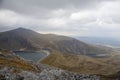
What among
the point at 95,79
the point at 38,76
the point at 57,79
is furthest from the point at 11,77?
the point at 95,79

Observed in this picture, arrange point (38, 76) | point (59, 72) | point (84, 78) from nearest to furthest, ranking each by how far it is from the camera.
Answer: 1. point (38, 76)
2. point (59, 72)
3. point (84, 78)

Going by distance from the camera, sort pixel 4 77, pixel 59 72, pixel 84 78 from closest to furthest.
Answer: pixel 4 77 < pixel 59 72 < pixel 84 78

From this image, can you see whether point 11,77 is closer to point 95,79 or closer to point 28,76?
point 28,76

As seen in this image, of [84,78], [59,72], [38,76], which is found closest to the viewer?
[38,76]

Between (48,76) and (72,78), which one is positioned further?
(72,78)

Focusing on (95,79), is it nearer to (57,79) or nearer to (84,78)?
(84,78)

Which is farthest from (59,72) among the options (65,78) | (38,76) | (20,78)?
(20,78)

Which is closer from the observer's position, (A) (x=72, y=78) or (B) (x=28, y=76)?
(B) (x=28, y=76)

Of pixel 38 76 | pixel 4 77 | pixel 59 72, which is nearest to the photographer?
pixel 4 77

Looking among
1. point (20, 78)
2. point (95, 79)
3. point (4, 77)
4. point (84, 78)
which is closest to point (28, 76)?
point (20, 78)
